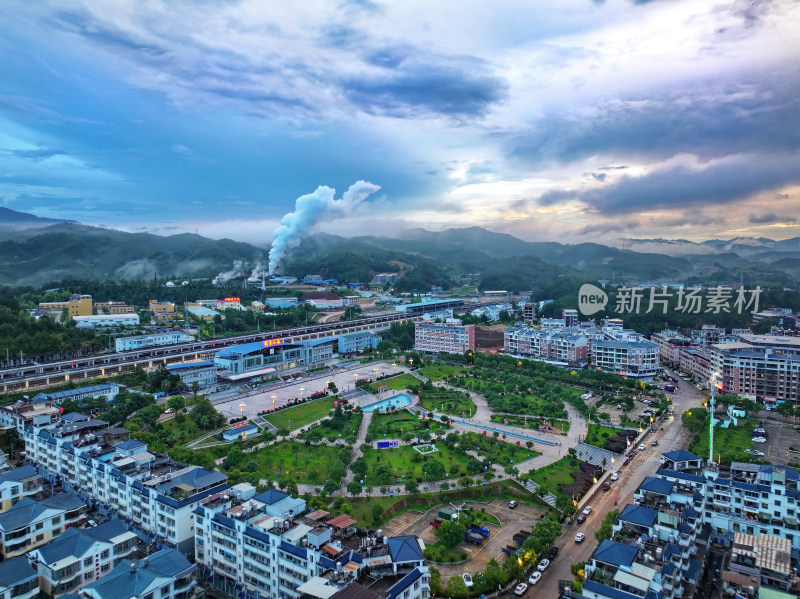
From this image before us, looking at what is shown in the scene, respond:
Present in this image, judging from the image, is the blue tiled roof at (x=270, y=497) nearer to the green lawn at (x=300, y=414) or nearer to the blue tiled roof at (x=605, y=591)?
the blue tiled roof at (x=605, y=591)

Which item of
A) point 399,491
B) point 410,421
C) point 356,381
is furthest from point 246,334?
point 399,491

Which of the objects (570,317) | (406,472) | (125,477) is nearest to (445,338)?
(570,317)

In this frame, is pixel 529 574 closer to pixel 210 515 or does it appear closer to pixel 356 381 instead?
pixel 210 515

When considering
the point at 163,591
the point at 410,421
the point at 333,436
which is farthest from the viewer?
the point at 410,421

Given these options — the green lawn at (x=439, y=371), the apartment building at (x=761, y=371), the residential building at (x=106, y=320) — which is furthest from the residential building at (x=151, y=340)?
the apartment building at (x=761, y=371)

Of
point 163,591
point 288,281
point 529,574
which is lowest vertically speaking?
point 529,574

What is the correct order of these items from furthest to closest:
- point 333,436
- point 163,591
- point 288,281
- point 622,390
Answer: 1. point 288,281
2. point 622,390
3. point 333,436
4. point 163,591

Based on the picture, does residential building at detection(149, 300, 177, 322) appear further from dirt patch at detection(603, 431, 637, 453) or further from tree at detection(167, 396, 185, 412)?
dirt patch at detection(603, 431, 637, 453)
